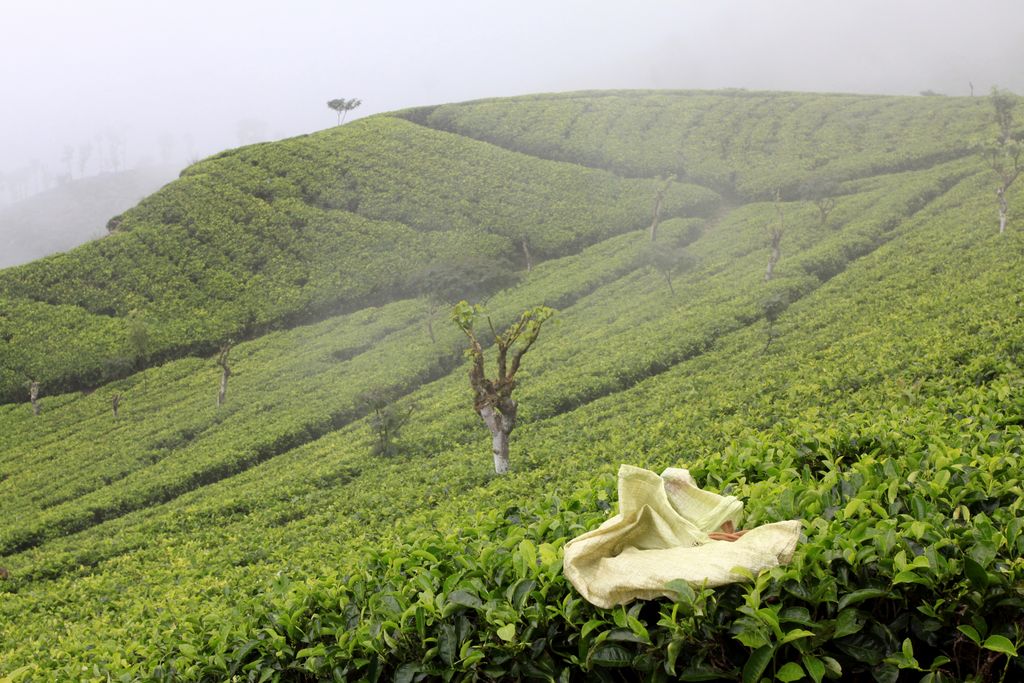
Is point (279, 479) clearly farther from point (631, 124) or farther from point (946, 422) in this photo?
point (631, 124)

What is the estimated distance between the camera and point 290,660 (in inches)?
146

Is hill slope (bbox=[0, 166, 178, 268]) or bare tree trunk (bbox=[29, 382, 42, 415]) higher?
hill slope (bbox=[0, 166, 178, 268])

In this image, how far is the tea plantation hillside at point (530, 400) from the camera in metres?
3.01

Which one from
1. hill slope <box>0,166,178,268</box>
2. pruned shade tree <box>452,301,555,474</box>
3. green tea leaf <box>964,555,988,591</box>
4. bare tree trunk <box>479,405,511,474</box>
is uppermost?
hill slope <box>0,166,178,268</box>

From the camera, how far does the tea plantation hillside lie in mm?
3014

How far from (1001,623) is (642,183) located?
54126 mm

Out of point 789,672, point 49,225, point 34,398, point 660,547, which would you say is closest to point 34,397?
point 34,398

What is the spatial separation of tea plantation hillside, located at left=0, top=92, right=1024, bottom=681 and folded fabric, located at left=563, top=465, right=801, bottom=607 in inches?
4.2

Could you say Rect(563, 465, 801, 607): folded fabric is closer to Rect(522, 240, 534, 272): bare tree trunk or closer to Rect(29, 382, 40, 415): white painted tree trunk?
Rect(29, 382, 40, 415): white painted tree trunk

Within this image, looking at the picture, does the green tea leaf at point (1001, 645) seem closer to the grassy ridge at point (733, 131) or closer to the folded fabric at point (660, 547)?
the folded fabric at point (660, 547)

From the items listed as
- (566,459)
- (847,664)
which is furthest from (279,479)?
(847,664)

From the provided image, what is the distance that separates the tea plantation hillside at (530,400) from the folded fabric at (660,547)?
0.11 m

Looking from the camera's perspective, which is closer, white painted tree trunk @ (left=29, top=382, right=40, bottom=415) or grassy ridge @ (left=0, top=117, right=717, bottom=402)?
white painted tree trunk @ (left=29, top=382, right=40, bottom=415)

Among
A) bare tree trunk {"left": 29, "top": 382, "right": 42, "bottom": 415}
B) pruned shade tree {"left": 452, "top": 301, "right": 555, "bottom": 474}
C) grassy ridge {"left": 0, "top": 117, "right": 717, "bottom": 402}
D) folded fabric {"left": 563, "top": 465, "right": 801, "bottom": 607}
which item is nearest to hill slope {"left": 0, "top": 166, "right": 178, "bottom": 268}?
grassy ridge {"left": 0, "top": 117, "right": 717, "bottom": 402}
